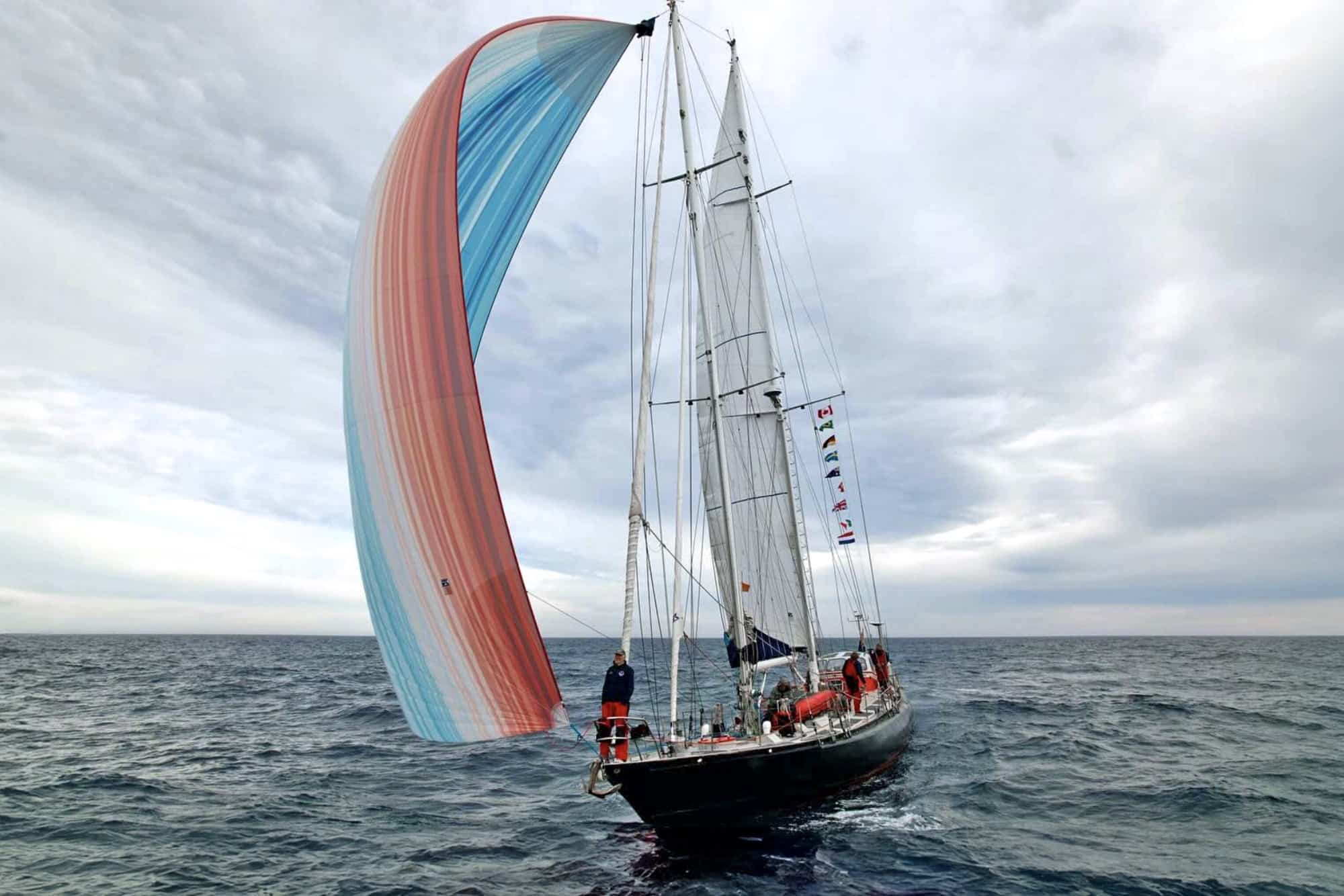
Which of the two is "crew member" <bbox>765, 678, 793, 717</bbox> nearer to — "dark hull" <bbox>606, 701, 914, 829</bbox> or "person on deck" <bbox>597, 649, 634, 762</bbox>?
"dark hull" <bbox>606, 701, 914, 829</bbox>

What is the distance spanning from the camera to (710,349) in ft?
41.1

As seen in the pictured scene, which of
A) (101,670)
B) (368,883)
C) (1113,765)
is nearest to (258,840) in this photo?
(368,883)

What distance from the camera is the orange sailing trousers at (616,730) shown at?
33.7ft

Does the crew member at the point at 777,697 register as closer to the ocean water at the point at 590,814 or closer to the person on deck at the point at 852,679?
the ocean water at the point at 590,814

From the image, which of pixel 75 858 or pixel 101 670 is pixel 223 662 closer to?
pixel 101 670

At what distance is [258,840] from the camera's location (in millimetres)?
11430

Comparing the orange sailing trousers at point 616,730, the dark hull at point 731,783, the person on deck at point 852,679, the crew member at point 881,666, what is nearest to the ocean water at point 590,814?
the dark hull at point 731,783

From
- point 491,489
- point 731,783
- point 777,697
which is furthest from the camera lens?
point 777,697

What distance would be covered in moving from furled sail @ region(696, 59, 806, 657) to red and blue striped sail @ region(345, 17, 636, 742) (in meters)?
9.43

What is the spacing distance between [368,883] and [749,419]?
1260 cm

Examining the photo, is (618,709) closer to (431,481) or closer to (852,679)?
(431,481)

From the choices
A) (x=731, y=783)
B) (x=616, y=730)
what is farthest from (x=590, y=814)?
(x=616, y=730)

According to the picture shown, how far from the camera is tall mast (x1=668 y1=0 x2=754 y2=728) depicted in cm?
1248

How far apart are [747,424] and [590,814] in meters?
9.60
